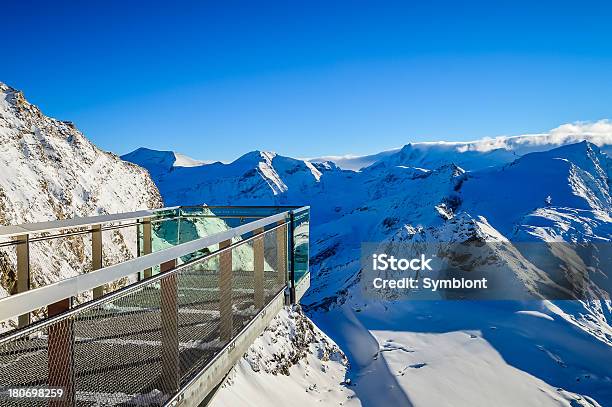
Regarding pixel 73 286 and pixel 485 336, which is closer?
pixel 73 286

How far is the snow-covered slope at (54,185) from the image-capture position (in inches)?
292

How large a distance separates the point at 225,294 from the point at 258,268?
118 cm

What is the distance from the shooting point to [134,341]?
309 cm

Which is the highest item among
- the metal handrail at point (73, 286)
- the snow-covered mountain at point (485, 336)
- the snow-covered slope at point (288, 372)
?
the metal handrail at point (73, 286)

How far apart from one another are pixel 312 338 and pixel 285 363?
4412 mm

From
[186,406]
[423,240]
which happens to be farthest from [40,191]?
[423,240]

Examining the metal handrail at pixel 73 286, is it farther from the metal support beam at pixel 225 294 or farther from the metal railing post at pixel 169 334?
the metal support beam at pixel 225 294

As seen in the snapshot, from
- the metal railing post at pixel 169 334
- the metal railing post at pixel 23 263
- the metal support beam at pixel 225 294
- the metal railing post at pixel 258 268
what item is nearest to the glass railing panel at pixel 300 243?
the metal railing post at pixel 258 268

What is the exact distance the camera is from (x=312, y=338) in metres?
21.5

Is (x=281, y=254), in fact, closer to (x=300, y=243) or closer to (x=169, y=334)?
(x=300, y=243)

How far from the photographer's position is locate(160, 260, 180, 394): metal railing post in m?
3.19

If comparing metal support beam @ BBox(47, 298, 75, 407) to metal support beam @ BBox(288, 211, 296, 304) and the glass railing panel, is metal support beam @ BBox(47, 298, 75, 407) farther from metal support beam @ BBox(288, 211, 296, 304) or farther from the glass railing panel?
the glass railing panel

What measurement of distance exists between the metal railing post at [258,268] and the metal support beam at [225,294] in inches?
36.4

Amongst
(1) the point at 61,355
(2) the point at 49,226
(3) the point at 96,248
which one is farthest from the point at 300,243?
(1) the point at 61,355
